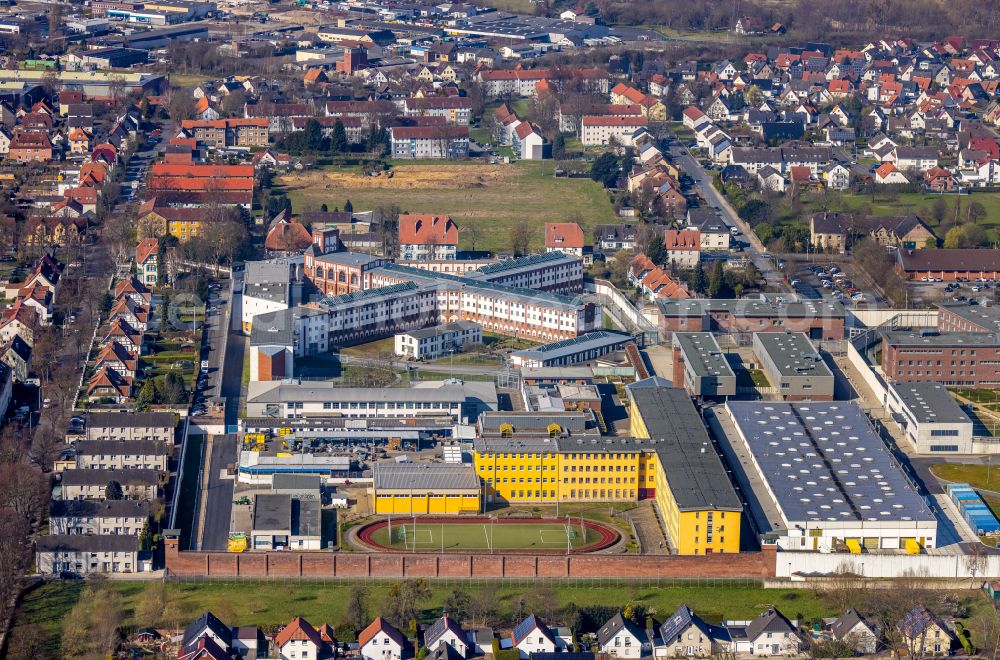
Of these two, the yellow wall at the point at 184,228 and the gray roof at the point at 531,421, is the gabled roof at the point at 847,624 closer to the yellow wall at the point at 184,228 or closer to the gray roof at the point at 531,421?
the gray roof at the point at 531,421

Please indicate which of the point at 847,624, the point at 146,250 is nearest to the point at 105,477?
the point at 847,624

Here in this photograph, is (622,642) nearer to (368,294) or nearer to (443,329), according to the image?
(443,329)

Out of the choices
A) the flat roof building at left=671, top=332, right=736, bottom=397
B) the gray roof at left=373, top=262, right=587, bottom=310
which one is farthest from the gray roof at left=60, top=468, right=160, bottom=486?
the gray roof at left=373, top=262, right=587, bottom=310

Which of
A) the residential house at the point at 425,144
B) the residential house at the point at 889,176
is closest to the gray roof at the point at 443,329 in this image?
the residential house at the point at 425,144

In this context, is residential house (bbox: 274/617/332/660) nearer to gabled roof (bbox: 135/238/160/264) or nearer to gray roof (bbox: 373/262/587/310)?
gray roof (bbox: 373/262/587/310)

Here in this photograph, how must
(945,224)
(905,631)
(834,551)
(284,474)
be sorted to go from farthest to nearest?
(945,224)
(284,474)
(834,551)
(905,631)

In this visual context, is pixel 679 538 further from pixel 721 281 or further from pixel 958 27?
pixel 958 27

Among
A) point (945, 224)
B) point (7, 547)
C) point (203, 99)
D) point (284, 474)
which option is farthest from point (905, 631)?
point (203, 99)
